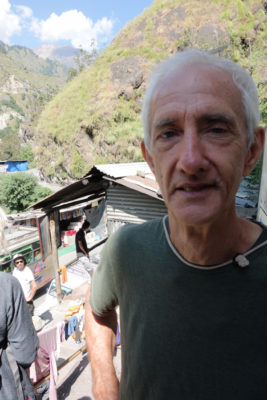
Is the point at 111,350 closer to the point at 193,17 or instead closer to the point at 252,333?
the point at 252,333

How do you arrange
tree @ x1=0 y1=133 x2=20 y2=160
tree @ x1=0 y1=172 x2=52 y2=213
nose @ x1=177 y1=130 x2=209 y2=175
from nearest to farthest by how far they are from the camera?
nose @ x1=177 y1=130 x2=209 y2=175 → tree @ x1=0 y1=172 x2=52 y2=213 → tree @ x1=0 y1=133 x2=20 y2=160

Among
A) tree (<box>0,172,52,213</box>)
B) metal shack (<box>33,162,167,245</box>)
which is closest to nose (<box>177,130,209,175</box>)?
metal shack (<box>33,162,167,245</box>)

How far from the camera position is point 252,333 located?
897 millimetres

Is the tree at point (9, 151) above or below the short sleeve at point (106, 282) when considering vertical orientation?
below

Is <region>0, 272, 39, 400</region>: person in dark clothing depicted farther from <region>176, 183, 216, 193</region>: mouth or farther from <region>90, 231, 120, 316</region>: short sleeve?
<region>176, 183, 216, 193</region>: mouth

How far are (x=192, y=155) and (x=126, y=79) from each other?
29358mm

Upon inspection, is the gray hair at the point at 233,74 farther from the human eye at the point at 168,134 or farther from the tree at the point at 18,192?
the tree at the point at 18,192

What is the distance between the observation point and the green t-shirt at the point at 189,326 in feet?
2.94

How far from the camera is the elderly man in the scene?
91 cm

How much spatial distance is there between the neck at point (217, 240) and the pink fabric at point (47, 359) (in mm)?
3422

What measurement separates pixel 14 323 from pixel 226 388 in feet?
5.87

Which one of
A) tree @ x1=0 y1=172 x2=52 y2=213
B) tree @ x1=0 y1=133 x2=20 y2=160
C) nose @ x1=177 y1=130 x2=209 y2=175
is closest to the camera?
nose @ x1=177 y1=130 x2=209 y2=175

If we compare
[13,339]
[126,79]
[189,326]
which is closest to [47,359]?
[13,339]

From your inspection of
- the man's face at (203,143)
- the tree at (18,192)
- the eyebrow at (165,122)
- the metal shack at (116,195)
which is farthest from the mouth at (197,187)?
the tree at (18,192)
